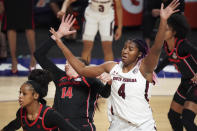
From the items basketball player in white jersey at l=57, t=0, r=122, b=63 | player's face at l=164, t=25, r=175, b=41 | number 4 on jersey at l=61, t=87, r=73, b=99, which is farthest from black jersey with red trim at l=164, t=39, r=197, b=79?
basketball player in white jersey at l=57, t=0, r=122, b=63

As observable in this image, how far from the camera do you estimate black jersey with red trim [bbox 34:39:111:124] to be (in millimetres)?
4898

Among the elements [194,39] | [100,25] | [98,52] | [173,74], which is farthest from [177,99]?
[194,39]

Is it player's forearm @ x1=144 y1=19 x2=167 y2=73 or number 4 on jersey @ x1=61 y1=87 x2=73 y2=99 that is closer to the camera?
player's forearm @ x1=144 y1=19 x2=167 y2=73

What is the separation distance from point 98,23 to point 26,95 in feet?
13.3

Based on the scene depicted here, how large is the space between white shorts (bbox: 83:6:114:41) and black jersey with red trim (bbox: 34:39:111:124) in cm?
310

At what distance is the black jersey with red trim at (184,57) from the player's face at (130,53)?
3.87ft

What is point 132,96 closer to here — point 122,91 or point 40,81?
point 122,91

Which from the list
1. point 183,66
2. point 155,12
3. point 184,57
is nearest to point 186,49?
point 184,57

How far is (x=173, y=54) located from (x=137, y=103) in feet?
4.25

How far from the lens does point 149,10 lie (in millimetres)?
10109

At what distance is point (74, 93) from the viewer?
4945mm

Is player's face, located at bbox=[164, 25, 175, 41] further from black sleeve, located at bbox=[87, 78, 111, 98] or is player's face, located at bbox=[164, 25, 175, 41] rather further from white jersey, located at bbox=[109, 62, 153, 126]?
white jersey, located at bbox=[109, 62, 153, 126]

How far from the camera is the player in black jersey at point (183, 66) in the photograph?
525cm

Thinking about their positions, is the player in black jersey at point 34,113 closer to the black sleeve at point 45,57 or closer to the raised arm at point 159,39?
the black sleeve at point 45,57
